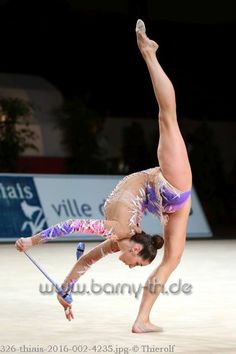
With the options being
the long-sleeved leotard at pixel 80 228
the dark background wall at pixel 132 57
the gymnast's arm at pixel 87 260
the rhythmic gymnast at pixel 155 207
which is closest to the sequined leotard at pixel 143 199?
the rhythmic gymnast at pixel 155 207

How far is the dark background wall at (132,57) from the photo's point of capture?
57.6 feet

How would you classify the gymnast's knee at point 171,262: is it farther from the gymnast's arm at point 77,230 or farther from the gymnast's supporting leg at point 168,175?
the gymnast's arm at point 77,230

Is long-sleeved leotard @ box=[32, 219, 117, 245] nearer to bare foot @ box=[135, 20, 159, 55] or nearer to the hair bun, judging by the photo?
the hair bun

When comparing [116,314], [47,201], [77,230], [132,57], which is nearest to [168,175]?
[77,230]

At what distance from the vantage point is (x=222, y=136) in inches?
824

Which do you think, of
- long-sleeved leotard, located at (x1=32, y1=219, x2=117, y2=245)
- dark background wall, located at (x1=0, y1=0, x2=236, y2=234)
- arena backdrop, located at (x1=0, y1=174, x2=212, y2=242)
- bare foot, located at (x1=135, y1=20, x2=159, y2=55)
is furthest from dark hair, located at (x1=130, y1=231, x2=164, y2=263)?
dark background wall, located at (x1=0, y1=0, x2=236, y2=234)

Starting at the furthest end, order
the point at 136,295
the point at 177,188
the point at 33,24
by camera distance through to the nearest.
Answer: the point at 33,24
the point at 136,295
the point at 177,188

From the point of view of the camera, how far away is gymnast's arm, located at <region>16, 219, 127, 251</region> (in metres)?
4.23

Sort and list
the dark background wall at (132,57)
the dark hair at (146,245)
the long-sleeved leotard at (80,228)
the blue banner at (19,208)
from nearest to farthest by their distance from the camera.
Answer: the long-sleeved leotard at (80,228) < the dark hair at (146,245) < the blue banner at (19,208) < the dark background wall at (132,57)

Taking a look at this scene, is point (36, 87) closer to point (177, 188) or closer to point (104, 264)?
point (104, 264)

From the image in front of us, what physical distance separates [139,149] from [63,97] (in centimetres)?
247

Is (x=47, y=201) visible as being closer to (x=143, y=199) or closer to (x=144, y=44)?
(x=144, y=44)

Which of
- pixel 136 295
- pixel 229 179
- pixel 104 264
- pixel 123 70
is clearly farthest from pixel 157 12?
pixel 136 295

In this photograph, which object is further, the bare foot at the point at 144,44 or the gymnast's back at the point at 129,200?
the bare foot at the point at 144,44
